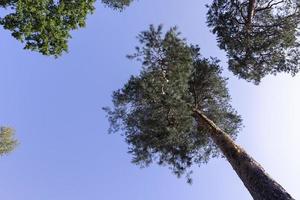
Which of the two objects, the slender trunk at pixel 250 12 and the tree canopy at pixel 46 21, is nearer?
the tree canopy at pixel 46 21

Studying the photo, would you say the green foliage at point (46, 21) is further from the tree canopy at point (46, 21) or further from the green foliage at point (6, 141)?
the green foliage at point (6, 141)

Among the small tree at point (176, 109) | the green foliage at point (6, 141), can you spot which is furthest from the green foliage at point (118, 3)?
the green foliage at point (6, 141)

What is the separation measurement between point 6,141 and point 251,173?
68.6ft

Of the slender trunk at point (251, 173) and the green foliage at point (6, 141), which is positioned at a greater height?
the green foliage at point (6, 141)

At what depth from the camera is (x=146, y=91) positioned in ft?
55.4

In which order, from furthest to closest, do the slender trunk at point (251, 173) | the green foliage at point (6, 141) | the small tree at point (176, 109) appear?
the green foliage at point (6, 141) < the small tree at point (176, 109) < the slender trunk at point (251, 173)

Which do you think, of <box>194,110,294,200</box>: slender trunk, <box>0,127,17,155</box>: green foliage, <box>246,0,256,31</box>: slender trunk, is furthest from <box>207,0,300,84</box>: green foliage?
<box>0,127,17,155</box>: green foliage

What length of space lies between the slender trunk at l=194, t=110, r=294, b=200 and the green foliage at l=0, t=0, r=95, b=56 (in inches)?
283

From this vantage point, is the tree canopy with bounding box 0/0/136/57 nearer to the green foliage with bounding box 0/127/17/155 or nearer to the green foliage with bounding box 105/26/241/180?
the green foliage with bounding box 105/26/241/180

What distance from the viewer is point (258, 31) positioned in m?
17.2

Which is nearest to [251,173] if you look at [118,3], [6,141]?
[118,3]

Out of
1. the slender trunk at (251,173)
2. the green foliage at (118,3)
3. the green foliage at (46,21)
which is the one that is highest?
the green foliage at (118,3)

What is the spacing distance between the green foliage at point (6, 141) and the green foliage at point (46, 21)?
55.3ft

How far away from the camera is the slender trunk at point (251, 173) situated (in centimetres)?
1167
